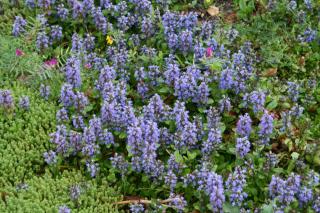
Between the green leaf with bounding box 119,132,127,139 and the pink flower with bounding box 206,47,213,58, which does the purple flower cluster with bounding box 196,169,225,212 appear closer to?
the green leaf with bounding box 119,132,127,139

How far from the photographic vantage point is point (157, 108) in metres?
5.02

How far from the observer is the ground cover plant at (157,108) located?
4.57m

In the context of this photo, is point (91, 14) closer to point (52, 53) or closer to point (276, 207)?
point (52, 53)

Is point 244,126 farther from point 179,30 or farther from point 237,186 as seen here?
point 179,30

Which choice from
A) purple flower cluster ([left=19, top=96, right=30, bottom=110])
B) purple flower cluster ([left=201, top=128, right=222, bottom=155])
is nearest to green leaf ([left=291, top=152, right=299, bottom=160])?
purple flower cluster ([left=201, top=128, right=222, bottom=155])

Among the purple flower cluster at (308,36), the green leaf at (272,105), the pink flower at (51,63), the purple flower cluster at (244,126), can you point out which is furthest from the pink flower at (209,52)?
the pink flower at (51,63)

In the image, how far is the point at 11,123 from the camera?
5.12 meters

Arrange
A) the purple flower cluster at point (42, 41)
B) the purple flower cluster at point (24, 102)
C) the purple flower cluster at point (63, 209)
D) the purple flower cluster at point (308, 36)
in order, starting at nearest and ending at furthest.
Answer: the purple flower cluster at point (63, 209) < the purple flower cluster at point (24, 102) < the purple flower cluster at point (42, 41) < the purple flower cluster at point (308, 36)

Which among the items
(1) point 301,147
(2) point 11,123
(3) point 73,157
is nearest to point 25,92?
(2) point 11,123

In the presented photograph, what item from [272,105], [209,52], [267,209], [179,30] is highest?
[179,30]

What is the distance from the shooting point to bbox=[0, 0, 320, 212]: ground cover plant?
457 cm

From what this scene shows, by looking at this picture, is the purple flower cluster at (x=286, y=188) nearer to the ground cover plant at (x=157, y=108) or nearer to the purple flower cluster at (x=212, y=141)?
the ground cover plant at (x=157, y=108)

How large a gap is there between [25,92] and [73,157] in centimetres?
92

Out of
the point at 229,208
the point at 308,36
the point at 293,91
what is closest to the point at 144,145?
the point at 229,208
